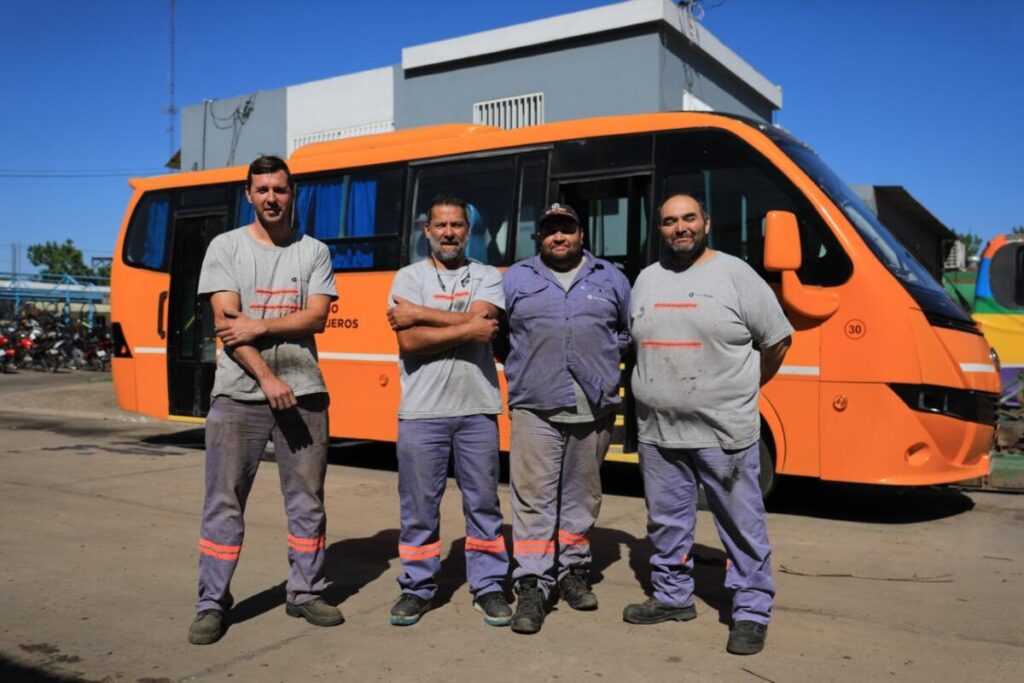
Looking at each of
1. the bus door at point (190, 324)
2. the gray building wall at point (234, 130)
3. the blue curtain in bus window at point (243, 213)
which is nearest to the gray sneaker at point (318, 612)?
the bus door at point (190, 324)

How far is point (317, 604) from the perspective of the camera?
4.32 m

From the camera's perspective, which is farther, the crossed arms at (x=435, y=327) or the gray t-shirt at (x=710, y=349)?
A: the crossed arms at (x=435, y=327)

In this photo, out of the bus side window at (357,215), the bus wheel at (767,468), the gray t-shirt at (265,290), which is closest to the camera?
the gray t-shirt at (265,290)

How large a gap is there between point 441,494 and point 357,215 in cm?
493

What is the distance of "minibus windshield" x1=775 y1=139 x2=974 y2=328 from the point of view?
6.43 meters

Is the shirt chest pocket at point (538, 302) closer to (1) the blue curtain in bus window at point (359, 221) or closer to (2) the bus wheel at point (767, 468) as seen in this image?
(2) the bus wheel at point (767, 468)

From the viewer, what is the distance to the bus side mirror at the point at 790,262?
609cm

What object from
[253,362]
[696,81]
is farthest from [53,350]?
[253,362]

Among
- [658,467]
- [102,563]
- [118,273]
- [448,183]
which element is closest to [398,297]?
[658,467]

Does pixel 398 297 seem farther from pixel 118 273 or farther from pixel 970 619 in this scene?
pixel 118 273

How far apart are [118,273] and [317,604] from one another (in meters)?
7.45

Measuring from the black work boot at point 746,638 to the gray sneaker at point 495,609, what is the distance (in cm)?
100

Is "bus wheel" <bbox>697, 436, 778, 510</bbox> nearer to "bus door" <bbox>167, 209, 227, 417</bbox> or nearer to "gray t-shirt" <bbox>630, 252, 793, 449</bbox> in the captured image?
"gray t-shirt" <bbox>630, 252, 793, 449</bbox>

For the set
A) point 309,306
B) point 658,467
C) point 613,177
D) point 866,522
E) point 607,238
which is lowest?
point 866,522
